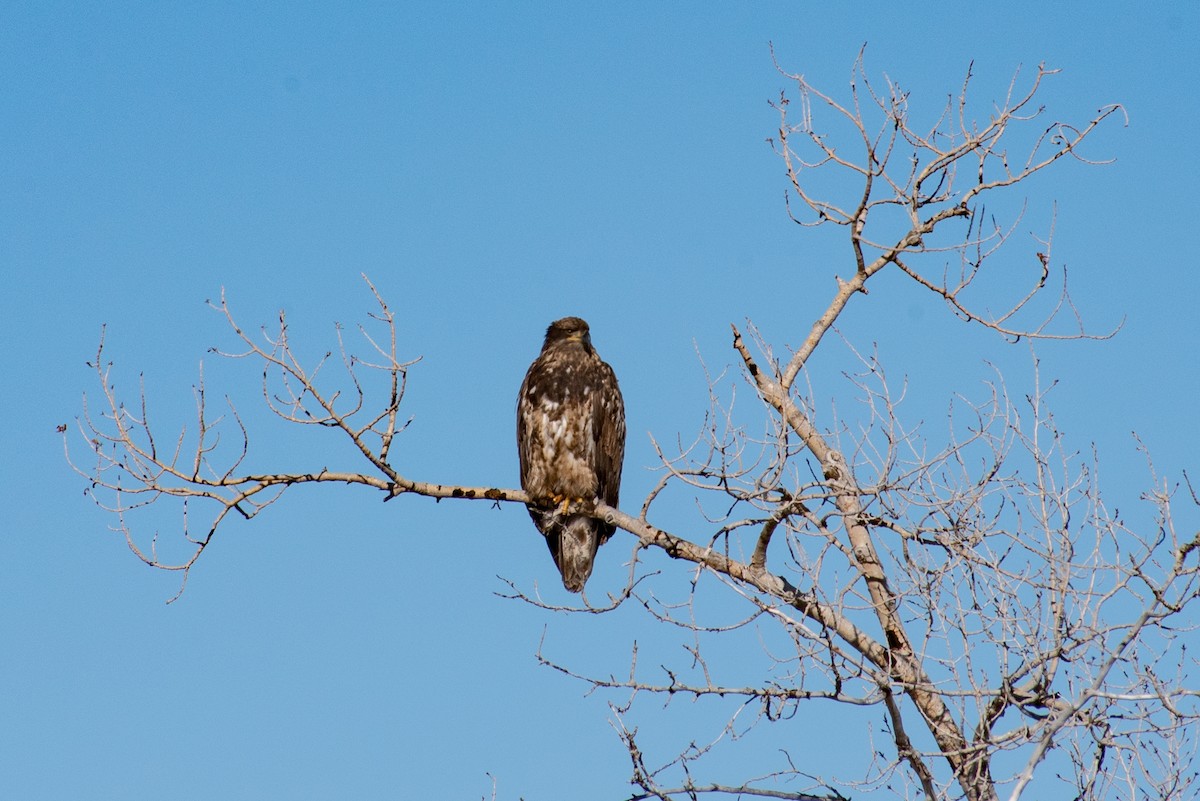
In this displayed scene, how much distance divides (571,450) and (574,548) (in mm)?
575

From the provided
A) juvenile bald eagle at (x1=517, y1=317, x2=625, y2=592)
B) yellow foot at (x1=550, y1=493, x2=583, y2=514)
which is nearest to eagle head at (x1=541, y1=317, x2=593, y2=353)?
juvenile bald eagle at (x1=517, y1=317, x2=625, y2=592)

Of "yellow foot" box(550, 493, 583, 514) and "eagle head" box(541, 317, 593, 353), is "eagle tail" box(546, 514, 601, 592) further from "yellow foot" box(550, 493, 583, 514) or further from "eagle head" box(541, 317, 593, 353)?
"eagle head" box(541, 317, 593, 353)

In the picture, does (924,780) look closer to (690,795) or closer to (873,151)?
(690,795)

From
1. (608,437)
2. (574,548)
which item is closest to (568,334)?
(608,437)

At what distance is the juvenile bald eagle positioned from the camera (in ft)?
28.3

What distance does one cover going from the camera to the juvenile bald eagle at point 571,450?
864 cm

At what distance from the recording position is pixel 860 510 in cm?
614

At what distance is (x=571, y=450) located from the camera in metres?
8.63

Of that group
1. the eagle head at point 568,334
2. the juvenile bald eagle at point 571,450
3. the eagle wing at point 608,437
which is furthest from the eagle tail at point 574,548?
the eagle head at point 568,334

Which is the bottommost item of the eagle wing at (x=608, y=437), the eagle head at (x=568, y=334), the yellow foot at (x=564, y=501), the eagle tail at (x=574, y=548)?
the eagle tail at (x=574, y=548)

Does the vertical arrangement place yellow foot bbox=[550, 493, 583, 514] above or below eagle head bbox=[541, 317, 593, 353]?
below

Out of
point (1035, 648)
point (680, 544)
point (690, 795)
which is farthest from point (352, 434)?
point (1035, 648)

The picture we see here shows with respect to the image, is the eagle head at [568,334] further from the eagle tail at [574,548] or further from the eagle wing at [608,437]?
the eagle tail at [574,548]

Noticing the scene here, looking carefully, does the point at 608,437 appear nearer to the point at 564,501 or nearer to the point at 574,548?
the point at 564,501
